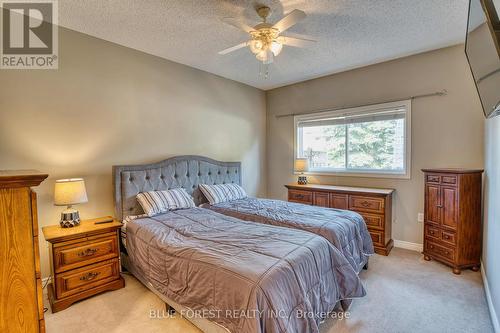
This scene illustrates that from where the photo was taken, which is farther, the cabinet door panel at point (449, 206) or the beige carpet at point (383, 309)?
the cabinet door panel at point (449, 206)

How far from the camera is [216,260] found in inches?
67.7

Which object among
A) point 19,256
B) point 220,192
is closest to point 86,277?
point 19,256

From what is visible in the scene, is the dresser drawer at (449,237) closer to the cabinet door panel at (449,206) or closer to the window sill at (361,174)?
the cabinet door panel at (449,206)

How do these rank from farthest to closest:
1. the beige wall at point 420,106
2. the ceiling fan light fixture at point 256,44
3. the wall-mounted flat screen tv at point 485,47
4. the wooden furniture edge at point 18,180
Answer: the beige wall at point 420,106, the ceiling fan light fixture at point 256,44, the wooden furniture edge at point 18,180, the wall-mounted flat screen tv at point 485,47

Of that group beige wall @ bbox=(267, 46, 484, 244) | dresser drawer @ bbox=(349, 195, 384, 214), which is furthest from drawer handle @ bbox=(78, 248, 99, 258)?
beige wall @ bbox=(267, 46, 484, 244)

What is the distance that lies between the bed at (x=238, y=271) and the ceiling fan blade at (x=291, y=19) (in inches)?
69.6

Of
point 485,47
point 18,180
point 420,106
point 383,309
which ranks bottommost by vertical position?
point 383,309

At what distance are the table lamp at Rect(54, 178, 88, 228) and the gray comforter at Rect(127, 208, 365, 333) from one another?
2.10 ft

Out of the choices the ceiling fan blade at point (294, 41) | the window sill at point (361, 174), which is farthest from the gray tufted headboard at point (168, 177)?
the ceiling fan blade at point (294, 41)

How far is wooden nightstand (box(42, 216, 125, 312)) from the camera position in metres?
2.21

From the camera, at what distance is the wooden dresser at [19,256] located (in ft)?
4.15

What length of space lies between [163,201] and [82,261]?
1.01 metres

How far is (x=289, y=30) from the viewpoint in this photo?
2.76m

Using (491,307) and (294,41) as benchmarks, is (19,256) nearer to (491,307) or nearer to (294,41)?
(294,41)
